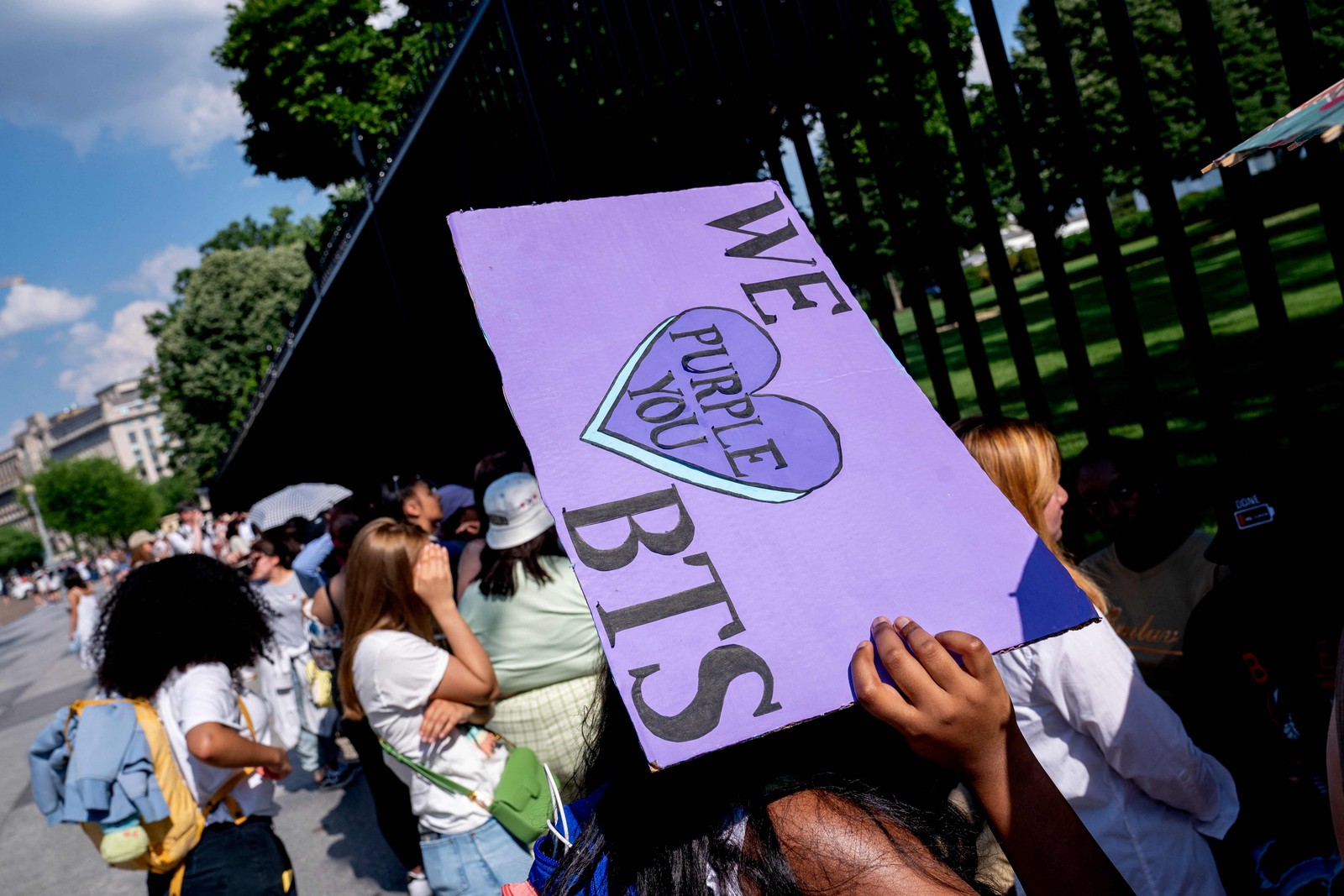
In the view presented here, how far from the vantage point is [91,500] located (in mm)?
80375

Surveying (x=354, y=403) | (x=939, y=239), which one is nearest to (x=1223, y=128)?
(x=939, y=239)

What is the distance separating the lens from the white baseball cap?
3.10 meters

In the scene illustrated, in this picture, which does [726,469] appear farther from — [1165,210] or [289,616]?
[289,616]

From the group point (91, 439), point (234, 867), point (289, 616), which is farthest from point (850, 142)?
point (91, 439)

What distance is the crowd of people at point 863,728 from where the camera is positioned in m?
1.12

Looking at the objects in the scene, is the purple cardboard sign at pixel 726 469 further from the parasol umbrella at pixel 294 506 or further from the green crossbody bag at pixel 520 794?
the parasol umbrella at pixel 294 506

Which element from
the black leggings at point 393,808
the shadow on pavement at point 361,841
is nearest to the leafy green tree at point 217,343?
the shadow on pavement at point 361,841

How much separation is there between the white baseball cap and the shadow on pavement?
9.14 feet

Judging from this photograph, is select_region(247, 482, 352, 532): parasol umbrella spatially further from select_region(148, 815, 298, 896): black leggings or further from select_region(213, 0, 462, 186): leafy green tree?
select_region(213, 0, 462, 186): leafy green tree

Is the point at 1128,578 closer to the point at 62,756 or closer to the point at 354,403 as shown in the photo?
the point at 62,756

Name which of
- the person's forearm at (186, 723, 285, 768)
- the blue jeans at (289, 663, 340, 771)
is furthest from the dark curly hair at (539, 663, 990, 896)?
the blue jeans at (289, 663, 340, 771)

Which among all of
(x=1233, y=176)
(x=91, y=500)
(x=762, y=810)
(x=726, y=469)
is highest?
(x=91, y=500)

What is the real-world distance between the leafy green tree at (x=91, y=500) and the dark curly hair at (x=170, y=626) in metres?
91.0

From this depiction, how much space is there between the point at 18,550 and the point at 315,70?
283 ft
